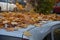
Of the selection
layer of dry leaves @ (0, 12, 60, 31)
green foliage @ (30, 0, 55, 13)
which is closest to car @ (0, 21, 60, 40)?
layer of dry leaves @ (0, 12, 60, 31)

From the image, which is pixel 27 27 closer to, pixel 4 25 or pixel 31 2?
pixel 4 25

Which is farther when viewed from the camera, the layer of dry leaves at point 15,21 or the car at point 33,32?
the layer of dry leaves at point 15,21

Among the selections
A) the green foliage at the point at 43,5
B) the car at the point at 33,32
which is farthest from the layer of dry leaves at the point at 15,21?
the green foliage at the point at 43,5

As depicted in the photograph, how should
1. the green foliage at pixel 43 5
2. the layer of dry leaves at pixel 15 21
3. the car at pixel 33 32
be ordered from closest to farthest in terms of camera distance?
the car at pixel 33 32
the layer of dry leaves at pixel 15 21
the green foliage at pixel 43 5

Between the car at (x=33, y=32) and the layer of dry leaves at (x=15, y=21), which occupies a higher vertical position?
the layer of dry leaves at (x=15, y=21)

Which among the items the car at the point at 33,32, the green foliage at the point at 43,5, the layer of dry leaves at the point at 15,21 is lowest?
the green foliage at the point at 43,5

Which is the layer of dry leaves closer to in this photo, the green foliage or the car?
the car

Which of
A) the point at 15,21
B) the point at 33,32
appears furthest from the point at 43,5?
the point at 33,32

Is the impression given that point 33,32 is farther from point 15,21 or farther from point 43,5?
point 43,5

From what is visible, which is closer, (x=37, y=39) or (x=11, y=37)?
(x=11, y=37)

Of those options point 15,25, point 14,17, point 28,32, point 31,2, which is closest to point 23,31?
point 28,32

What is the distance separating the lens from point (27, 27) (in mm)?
3535

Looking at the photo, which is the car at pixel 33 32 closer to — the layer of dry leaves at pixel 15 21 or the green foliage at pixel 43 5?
the layer of dry leaves at pixel 15 21

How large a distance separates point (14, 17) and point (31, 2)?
357 inches
